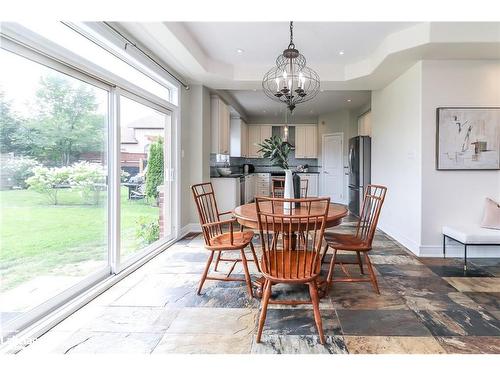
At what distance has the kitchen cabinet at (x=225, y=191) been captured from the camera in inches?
221

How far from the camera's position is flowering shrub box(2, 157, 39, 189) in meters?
1.86

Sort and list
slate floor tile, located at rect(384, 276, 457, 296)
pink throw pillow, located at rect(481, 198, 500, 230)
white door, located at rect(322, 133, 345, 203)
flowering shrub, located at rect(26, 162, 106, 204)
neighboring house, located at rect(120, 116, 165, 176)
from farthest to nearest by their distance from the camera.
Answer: white door, located at rect(322, 133, 345, 203) < pink throw pillow, located at rect(481, 198, 500, 230) < neighboring house, located at rect(120, 116, 165, 176) < slate floor tile, located at rect(384, 276, 457, 296) < flowering shrub, located at rect(26, 162, 106, 204)

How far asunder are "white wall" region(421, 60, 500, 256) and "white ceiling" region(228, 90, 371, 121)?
2480 mm

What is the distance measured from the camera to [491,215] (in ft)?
11.6

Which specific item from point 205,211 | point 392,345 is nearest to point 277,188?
point 205,211

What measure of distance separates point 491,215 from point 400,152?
1.37 meters

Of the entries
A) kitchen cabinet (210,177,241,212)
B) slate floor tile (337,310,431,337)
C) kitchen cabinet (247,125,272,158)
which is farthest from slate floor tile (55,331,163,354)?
kitchen cabinet (247,125,272,158)

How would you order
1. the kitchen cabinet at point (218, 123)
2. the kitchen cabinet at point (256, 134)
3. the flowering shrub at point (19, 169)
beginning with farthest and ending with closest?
the kitchen cabinet at point (256, 134), the kitchen cabinet at point (218, 123), the flowering shrub at point (19, 169)

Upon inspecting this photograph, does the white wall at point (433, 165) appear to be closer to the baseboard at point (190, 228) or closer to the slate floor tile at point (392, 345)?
the slate floor tile at point (392, 345)

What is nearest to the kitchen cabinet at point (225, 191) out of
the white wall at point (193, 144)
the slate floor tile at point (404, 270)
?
the white wall at point (193, 144)

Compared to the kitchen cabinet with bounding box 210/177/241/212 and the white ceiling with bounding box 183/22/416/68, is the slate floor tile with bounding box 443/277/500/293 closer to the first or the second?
the white ceiling with bounding box 183/22/416/68

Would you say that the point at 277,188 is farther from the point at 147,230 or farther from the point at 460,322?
the point at 460,322

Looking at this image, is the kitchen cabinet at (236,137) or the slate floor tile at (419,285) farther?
the kitchen cabinet at (236,137)

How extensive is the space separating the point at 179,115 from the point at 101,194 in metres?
2.14
